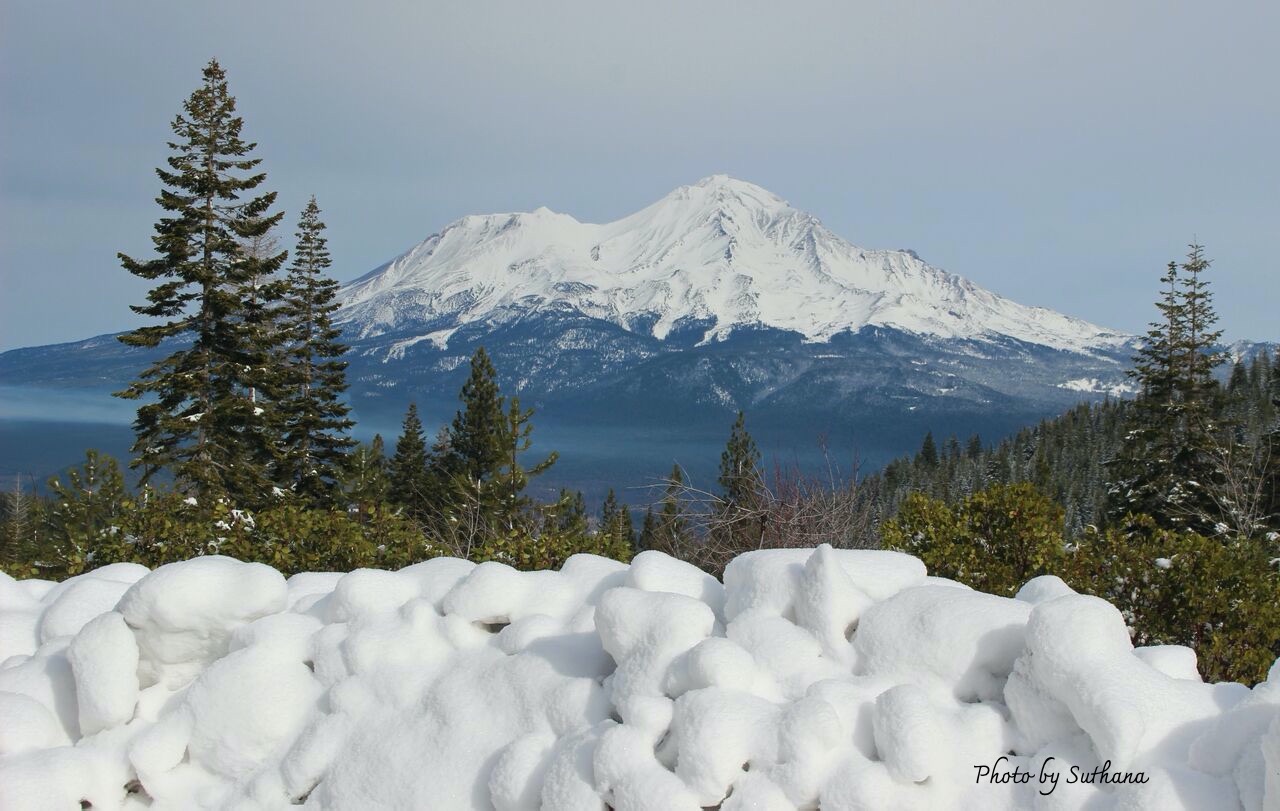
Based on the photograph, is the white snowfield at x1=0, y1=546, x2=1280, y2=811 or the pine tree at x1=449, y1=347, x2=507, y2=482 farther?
the pine tree at x1=449, y1=347, x2=507, y2=482

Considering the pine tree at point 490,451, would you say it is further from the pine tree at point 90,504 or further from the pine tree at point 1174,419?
the pine tree at point 1174,419

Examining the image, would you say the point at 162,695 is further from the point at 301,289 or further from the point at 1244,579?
the point at 301,289

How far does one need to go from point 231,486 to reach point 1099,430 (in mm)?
82906

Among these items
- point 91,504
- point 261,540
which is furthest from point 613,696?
point 91,504

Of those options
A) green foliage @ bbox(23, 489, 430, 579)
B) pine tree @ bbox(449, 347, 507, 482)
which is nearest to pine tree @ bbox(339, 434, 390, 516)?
pine tree @ bbox(449, 347, 507, 482)

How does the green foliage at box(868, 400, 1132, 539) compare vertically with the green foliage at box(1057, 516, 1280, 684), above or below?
below

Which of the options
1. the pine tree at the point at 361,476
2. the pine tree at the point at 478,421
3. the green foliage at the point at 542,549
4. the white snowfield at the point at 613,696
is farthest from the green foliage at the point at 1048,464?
the white snowfield at the point at 613,696

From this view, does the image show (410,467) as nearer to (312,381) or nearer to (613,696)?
(312,381)

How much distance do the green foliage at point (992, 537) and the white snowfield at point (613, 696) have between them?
6.99 feet

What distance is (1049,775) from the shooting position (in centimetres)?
320

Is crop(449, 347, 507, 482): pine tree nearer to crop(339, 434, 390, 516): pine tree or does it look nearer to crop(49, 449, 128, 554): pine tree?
crop(339, 434, 390, 516): pine tree

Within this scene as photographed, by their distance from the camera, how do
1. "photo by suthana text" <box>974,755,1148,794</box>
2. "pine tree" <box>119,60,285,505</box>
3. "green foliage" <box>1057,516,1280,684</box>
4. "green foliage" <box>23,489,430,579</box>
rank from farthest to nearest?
"pine tree" <box>119,60,285,505</box>
"green foliage" <box>23,489,430,579</box>
"green foliage" <box>1057,516,1280,684</box>
"photo by suthana text" <box>974,755,1148,794</box>

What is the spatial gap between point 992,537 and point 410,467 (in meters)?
35.2

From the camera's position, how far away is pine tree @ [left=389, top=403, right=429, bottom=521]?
3588 centimetres
